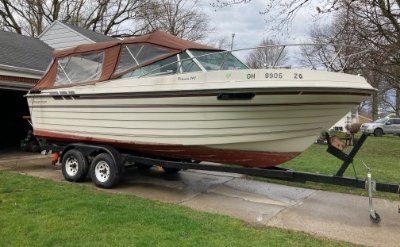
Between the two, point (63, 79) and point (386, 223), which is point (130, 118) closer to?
point (63, 79)

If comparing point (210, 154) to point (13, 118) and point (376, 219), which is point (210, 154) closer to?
point (376, 219)

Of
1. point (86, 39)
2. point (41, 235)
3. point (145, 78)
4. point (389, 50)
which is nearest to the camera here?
point (41, 235)

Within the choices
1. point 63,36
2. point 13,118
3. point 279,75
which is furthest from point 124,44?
point 63,36

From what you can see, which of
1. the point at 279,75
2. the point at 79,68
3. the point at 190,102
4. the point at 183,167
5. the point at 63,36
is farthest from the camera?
the point at 63,36

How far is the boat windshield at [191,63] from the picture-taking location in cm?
701

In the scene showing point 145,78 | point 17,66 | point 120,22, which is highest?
point 120,22

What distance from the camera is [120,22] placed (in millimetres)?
35875

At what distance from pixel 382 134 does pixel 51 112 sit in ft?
109

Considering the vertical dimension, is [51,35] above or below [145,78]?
above

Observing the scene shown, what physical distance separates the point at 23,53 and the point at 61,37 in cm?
456

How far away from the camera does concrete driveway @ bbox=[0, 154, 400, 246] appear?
5.68 metres

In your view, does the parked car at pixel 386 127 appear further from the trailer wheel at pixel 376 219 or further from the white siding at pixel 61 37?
the trailer wheel at pixel 376 219

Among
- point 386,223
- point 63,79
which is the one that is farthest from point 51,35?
point 386,223

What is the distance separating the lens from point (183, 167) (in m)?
7.38
